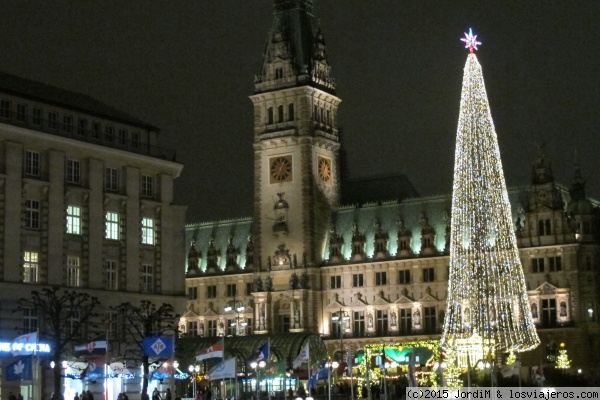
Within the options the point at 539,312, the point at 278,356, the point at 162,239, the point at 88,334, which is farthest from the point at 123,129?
the point at 539,312

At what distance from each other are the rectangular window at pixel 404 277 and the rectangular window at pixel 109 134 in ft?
188

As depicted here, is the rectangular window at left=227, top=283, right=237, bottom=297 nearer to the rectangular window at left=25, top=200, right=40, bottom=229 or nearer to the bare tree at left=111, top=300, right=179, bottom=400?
the bare tree at left=111, top=300, right=179, bottom=400

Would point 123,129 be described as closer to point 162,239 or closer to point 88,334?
point 162,239

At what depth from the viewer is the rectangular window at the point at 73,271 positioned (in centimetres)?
9094

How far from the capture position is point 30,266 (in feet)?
289

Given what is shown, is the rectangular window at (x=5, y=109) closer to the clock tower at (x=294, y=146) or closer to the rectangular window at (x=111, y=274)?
the rectangular window at (x=111, y=274)

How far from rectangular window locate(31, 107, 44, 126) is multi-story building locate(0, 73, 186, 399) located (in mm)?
87

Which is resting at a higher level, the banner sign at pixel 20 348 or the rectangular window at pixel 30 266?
the rectangular window at pixel 30 266

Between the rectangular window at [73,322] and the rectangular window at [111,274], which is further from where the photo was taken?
the rectangular window at [111,274]

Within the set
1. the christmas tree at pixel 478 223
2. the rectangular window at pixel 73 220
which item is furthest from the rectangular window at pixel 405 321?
the rectangular window at pixel 73 220

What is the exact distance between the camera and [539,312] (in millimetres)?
133375

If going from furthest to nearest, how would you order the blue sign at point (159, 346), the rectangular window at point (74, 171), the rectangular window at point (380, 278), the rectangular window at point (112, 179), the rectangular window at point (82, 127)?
the rectangular window at point (380, 278) → the rectangular window at point (112, 179) → the rectangular window at point (82, 127) → the rectangular window at point (74, 171) → the blue sign at point (159, 346)

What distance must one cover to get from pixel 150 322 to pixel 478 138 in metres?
26.1

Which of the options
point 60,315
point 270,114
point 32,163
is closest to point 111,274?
point 60,315
